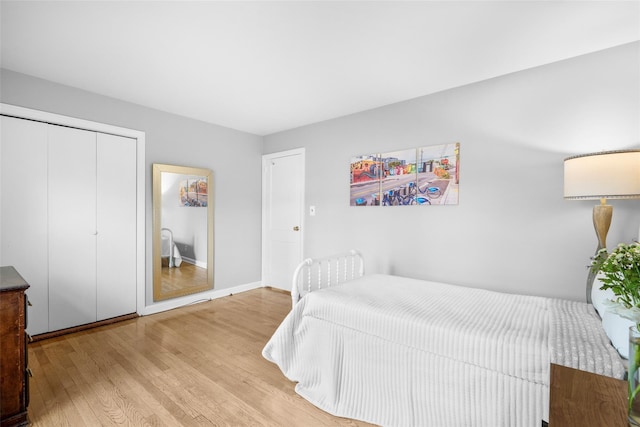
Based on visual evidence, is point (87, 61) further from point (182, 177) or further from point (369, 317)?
point (369, 317)

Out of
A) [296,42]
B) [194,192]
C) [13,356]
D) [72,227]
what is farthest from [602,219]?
[72,227]

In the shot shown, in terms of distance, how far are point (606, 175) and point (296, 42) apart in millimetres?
→ 2122

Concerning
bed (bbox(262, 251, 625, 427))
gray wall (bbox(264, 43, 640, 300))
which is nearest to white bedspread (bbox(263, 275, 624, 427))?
bed (bbox(262, 251, 625, 427))

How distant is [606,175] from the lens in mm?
1702

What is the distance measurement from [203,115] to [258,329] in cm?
263

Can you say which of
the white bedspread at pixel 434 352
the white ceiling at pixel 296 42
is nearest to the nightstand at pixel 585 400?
the white bedspread at pixel 434 352

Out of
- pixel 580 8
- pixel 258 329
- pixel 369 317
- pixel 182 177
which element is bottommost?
pixel 258 329

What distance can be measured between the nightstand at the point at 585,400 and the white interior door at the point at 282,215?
→ 332 centimetres

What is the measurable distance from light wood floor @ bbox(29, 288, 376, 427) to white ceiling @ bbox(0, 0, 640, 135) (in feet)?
7.88

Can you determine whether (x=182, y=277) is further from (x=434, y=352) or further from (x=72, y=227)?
(x=434, y=352)

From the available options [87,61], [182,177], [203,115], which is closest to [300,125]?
[203,115]

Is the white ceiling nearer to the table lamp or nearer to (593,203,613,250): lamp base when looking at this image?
the table lamp

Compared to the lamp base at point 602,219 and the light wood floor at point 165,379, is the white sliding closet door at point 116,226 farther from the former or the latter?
the lamp base at point 602,219

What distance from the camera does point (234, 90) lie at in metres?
2.88
